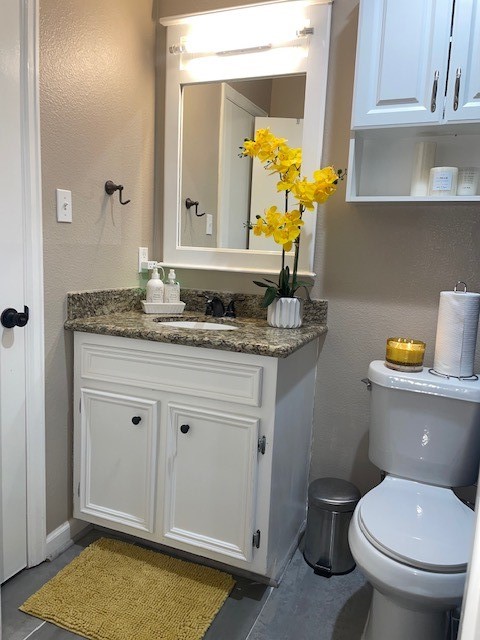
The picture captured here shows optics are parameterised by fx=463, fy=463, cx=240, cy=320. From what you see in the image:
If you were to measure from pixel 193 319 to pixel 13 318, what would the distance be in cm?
72

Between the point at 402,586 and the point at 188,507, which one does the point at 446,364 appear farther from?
the point at 188,507

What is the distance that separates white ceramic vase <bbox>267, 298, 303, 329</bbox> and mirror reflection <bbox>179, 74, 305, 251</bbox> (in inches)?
13.2

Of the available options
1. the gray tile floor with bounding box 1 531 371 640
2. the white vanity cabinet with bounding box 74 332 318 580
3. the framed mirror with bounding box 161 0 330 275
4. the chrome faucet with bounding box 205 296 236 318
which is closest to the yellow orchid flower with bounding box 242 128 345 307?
the framed mirror with bounding box 161 0 330 275

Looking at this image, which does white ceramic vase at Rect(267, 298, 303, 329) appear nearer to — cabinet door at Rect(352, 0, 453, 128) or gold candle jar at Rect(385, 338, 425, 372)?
gold candle jar at Rect(385, 338, 425, 372)

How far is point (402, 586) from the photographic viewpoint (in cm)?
110

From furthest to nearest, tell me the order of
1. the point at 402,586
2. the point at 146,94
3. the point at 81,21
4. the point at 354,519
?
the point at 146,94 → the point at 81,21 → the point at 354,519 → the point at 402,586

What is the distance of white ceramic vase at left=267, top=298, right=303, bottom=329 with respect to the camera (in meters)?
1.70

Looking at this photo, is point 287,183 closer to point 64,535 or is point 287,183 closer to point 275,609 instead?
point 275,609

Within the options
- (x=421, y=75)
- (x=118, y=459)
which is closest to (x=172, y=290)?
(x=118, y=459)

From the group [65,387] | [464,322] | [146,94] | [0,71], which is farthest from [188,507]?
[146,94]

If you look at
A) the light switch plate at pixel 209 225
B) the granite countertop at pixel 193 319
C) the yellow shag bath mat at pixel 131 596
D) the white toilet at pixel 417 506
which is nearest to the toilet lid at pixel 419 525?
the white toilet at pixel 417 506

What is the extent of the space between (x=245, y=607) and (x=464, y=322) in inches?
45.7

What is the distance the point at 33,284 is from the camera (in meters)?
1.51

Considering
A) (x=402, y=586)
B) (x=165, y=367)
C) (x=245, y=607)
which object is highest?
(x=165, y=367)
